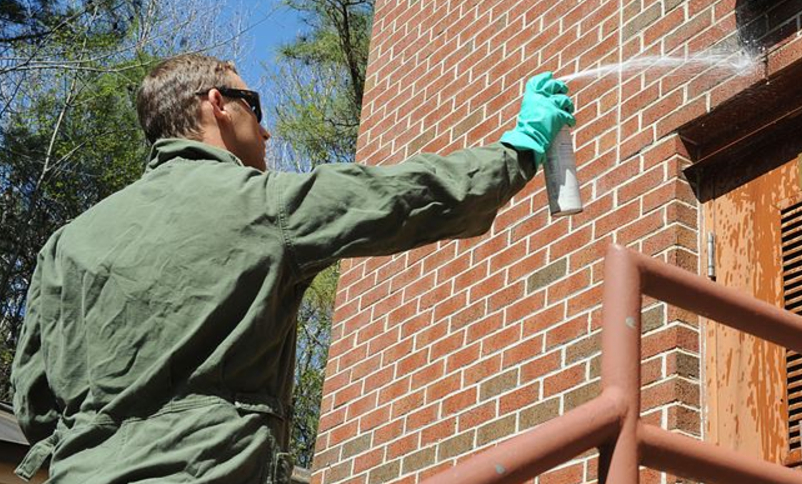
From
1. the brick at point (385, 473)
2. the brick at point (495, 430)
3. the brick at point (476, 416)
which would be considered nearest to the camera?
the brick at point (495, 430)

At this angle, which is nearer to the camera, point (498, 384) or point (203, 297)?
point (203, 297)

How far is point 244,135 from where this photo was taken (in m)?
2.55

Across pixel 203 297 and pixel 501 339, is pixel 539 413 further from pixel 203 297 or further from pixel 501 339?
pixel 203 297

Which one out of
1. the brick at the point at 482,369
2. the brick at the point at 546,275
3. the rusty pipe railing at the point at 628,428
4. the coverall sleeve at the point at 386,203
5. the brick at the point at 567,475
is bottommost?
the rusty pipe railing at the point at 628,428

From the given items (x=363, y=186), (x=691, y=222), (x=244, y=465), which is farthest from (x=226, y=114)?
(x=691, y=222)

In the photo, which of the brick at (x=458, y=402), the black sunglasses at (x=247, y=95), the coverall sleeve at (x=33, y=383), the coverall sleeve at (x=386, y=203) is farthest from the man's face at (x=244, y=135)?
the brick at (x=458, y=402)

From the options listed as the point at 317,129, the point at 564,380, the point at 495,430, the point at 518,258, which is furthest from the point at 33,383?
the point at 317,129

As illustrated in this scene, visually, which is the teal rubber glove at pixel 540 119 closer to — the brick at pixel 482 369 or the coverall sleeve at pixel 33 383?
the coverall sleeve at pixel 33 383

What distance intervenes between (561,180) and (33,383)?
1205mm

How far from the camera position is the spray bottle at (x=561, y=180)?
2.59 metres

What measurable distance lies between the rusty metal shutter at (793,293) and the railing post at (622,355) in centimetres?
147

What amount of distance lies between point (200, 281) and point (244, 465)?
355mm

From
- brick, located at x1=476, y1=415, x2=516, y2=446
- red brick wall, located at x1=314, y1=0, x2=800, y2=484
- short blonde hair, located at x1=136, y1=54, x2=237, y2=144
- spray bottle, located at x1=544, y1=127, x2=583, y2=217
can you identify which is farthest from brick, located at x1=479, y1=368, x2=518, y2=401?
short blonde hair, located at x1=136, y1=54, x2=237, y2=144

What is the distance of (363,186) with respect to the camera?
2.21 m
